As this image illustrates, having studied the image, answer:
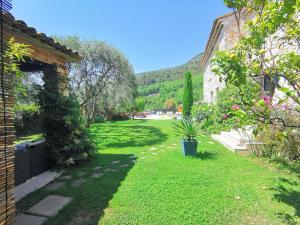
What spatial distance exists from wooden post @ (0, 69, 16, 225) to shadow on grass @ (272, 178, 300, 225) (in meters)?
3.21

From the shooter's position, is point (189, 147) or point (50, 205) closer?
point (50, 205)

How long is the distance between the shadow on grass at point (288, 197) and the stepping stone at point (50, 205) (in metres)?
3.20

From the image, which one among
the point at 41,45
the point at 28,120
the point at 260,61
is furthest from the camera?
the point at 28,120

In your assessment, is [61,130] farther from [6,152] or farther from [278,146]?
[278,146]

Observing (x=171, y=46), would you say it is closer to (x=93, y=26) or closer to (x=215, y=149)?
(x=93, y=26)

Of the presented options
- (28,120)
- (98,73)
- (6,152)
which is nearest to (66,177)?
(6,152)

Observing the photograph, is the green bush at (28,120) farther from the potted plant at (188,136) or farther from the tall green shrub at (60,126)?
the potted plant at (188,136)

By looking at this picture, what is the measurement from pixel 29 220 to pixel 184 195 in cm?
234

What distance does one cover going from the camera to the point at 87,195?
11.6 ft

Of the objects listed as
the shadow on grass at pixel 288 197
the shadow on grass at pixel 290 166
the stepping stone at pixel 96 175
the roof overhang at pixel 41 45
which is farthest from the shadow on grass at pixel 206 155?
the roof overhang at pixel 41 45

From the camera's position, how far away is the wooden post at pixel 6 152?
1.76m

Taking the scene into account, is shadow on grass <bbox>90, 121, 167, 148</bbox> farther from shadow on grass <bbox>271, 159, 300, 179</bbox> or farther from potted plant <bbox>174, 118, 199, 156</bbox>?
shadow on grass <bbox>271, 159, 300, 179</bbox>

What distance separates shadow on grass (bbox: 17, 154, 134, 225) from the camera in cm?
284

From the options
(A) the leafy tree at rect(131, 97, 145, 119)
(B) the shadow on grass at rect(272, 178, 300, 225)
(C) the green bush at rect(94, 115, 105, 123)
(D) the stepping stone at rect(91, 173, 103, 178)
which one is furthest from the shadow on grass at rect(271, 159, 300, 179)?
(A) the leafy tree at rect(131, 97, 145, 119)
